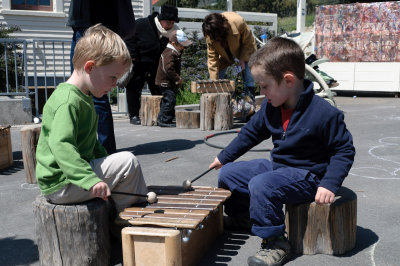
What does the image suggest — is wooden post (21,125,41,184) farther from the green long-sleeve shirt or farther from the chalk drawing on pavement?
the chalk drawing on pavement

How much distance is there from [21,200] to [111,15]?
2.05 m

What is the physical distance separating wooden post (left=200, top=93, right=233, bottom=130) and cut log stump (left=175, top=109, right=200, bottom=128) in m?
0.19

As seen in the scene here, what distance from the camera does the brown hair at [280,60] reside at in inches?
111

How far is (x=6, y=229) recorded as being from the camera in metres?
3.29

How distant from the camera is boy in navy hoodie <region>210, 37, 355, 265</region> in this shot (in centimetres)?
267

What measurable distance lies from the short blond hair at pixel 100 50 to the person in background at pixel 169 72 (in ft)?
16.2

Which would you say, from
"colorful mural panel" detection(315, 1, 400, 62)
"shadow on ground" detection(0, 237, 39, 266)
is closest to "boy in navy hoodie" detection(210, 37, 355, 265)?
"shadow on ground" detection(0, 237, 39, 266)

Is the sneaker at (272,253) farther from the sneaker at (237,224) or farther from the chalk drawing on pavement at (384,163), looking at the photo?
the chalk drawing on pavement at (384,163)

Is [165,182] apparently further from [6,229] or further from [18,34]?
[18,34]

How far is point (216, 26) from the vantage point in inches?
285

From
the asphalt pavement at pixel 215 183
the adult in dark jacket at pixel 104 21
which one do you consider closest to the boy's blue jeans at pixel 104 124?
the adult in dark jacket at pixel 104 21

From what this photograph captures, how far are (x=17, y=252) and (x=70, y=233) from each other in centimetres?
61

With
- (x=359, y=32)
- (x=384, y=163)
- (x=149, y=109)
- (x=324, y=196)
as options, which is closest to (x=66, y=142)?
(x=324, y=196)

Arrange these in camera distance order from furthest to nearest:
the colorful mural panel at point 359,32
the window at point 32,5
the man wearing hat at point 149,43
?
1. the window at point 32,5
2. the colorful mural panel at point 359,32
3. the man wearing hat at point 149,43
